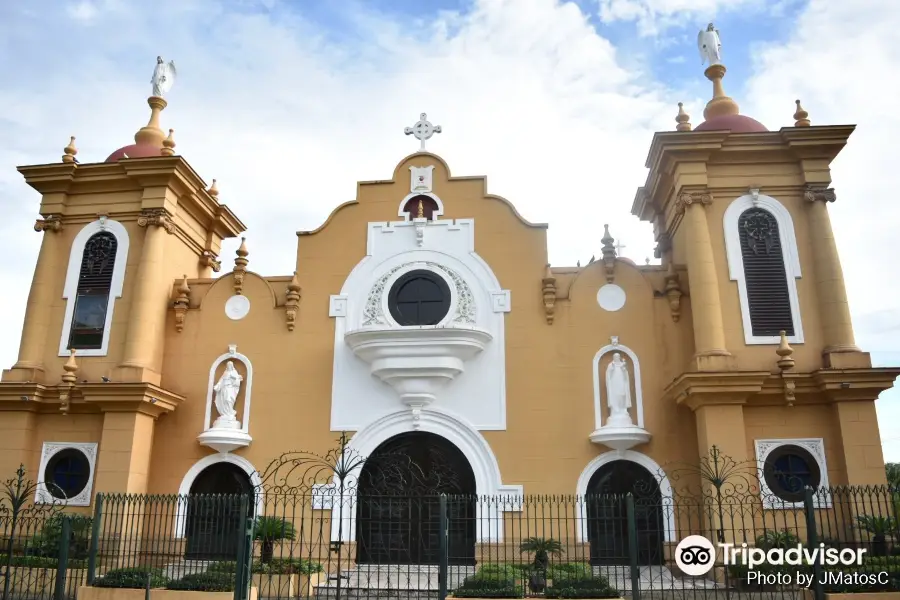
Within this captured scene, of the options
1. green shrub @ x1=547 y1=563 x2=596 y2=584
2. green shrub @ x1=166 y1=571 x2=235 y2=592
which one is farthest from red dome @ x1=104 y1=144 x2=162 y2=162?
green shrub @ x1=547 y1=563 x2=596 y2=584

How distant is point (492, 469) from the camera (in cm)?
1529

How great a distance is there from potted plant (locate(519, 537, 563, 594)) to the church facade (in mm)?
1682

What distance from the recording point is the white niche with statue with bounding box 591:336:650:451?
49.0 ft

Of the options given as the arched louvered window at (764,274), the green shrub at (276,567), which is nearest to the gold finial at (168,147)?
the green shrub at (276,567)

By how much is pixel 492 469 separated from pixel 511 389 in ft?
5.47

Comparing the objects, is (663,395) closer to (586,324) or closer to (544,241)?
(586,324)

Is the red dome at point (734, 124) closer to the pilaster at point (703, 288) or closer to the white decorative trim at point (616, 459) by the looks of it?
the pilaster at point (703, 288)

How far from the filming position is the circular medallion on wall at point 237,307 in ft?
55.8

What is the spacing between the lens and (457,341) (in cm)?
1555

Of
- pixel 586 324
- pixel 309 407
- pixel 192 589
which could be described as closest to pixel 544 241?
pixel 586 324

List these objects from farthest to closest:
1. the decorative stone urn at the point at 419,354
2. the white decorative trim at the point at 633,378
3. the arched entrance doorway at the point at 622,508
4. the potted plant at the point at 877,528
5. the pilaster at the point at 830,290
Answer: the decorative stone urn at the point at 419,354 → the white decorative trim at the point at 633,378 → the arched entrance doorway at the point at 622,508 → the pilaster at the point at 830,290 → the potted plant at the point at 877,528

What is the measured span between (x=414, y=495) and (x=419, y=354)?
2810 mm

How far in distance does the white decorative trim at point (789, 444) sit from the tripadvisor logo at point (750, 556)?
4.55 ft

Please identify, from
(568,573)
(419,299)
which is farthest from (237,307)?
(568,573)
